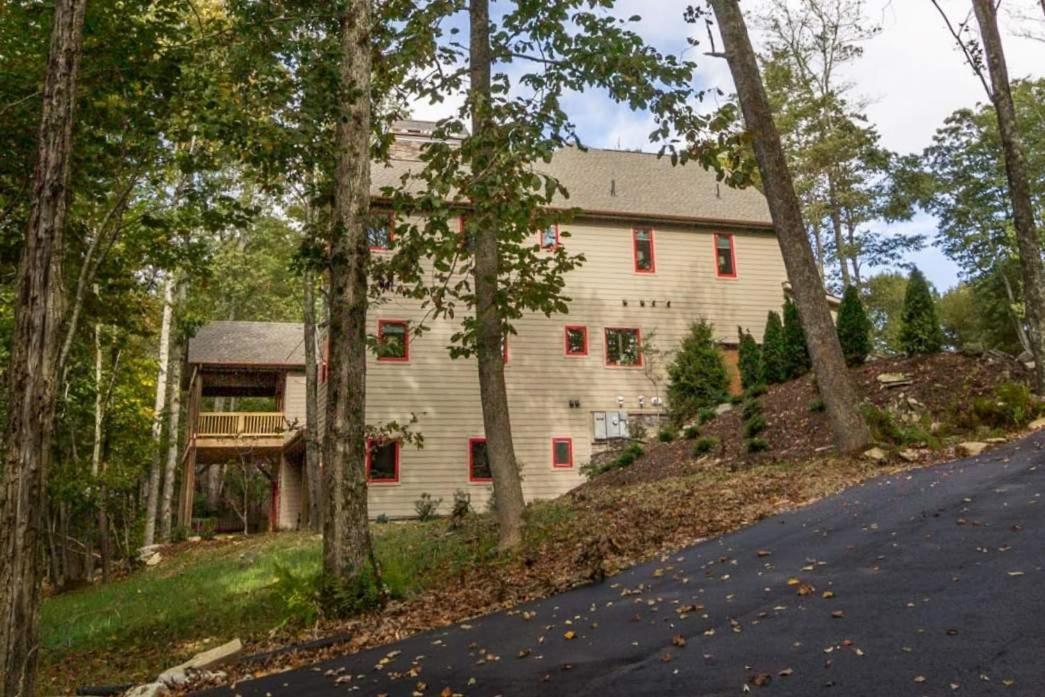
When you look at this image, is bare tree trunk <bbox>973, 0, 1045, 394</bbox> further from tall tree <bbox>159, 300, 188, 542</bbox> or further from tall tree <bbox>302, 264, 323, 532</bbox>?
tall tree <bbox>159, 300, 188, 542</bbox>

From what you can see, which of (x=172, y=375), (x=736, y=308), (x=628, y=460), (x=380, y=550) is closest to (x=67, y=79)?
(x=380, y=550)

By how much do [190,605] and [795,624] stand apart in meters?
8.03

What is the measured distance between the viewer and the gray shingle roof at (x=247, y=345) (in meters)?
24.2

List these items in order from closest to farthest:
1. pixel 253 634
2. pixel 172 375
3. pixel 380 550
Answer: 1. pixel 253 634
2. pixel 380 550
3. pixel 172 375

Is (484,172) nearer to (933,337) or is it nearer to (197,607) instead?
(197,607)

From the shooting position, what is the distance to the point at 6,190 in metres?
9.19

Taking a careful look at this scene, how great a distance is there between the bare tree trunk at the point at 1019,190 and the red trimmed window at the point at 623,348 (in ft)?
34.9

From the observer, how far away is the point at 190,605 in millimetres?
9773

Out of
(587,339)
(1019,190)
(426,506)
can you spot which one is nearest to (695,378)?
(587,339)

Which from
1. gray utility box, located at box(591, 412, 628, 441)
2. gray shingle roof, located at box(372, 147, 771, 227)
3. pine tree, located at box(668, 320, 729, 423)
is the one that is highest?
gray shingle roof, located at box(372, 147, 771, 227)

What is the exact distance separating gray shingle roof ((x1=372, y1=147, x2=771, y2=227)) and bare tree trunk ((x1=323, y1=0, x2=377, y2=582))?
13.2 meters

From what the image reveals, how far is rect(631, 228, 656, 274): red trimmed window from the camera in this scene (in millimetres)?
22469

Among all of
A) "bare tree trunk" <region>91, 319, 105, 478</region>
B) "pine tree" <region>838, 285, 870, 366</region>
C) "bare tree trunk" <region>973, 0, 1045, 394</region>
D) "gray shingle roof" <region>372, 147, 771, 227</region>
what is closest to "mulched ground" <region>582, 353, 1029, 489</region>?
"pine tree" <region>838, 285, 870, 366</region>

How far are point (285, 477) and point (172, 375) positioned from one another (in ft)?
18.2
